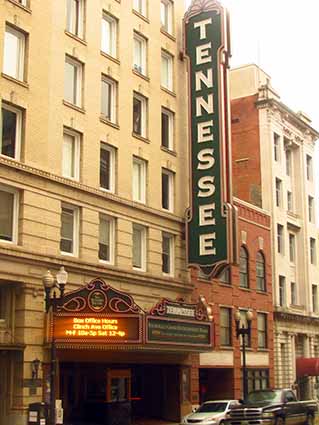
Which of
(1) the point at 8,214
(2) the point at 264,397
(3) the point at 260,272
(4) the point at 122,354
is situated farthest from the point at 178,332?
(3) the point at 260,272

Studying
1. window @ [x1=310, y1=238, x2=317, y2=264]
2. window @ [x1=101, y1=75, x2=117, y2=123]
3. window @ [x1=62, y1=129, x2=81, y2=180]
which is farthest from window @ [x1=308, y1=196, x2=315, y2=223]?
window @ [x1=62, y1=129, x2=81, y2=180]

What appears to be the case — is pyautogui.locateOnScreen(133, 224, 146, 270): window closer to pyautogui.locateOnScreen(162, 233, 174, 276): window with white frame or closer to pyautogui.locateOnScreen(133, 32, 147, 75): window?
pyautogui.locateOnScreen(162, 233, 174, 276): window with white frame

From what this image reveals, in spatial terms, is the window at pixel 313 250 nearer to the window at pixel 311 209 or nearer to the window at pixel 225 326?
the window at pixel 311 209

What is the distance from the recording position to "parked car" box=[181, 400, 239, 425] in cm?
3134

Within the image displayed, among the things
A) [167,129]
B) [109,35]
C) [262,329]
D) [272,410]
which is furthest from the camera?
[262,329]

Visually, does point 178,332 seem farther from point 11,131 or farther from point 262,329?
point 262,329

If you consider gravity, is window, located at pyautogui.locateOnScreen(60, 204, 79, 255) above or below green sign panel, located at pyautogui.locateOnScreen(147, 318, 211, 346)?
above

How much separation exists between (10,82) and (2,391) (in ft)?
40.7

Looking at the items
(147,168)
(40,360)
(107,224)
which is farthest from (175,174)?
(40,360)

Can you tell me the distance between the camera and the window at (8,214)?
1129 inches

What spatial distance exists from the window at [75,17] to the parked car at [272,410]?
18572 millimetres

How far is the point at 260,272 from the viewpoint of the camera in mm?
49469

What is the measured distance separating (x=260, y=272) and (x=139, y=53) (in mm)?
18201

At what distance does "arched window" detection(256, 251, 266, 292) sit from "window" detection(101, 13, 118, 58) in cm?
1892
